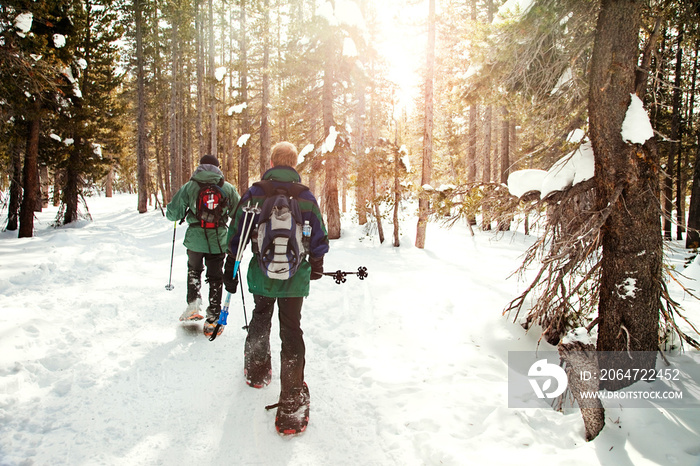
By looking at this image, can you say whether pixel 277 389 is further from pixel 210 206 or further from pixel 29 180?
pixel 29 180

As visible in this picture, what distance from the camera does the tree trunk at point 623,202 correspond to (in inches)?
142

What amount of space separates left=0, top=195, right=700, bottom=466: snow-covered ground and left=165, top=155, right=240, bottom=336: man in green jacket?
702 millimetres

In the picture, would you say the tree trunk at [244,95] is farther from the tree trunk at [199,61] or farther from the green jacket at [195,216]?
the green jacket at [195,216]

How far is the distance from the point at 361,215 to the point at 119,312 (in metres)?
10.0

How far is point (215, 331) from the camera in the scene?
4.61 metres

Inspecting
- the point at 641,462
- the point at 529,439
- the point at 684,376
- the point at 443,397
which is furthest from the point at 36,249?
the point at 684,376

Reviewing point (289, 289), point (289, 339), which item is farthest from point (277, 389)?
point (289, 289)

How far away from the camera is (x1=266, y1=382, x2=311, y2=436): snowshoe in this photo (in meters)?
3.01

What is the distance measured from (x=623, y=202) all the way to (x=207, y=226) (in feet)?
17.2

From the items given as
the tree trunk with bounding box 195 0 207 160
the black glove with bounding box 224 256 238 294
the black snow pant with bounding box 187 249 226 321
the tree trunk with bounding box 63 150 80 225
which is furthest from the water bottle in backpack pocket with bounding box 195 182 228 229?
the tree trunk with bounding box 195 0 207 160

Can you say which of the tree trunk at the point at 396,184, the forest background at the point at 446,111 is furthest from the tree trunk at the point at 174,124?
the tree trunk at the point at 396,184

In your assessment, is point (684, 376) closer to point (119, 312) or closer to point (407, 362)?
point (407, 362)

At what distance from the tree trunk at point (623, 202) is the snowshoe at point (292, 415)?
11.4 feet

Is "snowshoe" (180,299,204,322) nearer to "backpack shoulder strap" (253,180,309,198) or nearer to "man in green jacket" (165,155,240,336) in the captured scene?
"man in green jacket" (165,155,240,336)
